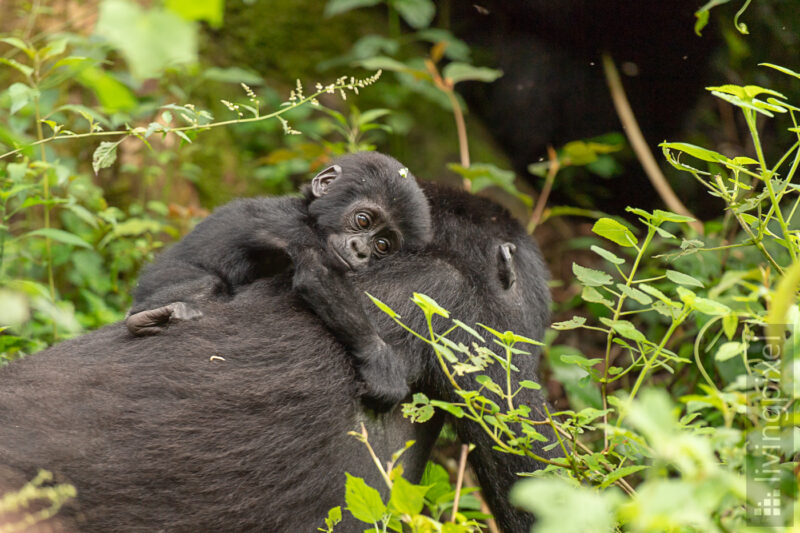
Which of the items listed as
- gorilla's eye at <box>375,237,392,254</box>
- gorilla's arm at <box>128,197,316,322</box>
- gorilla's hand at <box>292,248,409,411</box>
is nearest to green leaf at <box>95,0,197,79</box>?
gorilla's hand at <box>292,248,409,411</box>

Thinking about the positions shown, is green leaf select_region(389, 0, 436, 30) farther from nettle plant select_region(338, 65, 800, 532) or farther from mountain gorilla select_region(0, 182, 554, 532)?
mountain gorilla select_region(0, 182, 554, 532)

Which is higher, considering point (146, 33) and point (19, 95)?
point (146, 33)

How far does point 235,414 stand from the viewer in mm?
2041

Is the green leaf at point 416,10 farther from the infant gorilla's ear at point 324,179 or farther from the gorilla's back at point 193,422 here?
the gorilla's back at point 193,422

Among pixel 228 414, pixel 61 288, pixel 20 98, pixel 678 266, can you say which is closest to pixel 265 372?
pixel 228 414

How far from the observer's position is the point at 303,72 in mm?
6051

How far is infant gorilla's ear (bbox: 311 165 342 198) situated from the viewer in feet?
9.16

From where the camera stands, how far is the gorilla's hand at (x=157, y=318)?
7.39ft

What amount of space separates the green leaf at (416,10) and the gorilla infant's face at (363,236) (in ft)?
8.63

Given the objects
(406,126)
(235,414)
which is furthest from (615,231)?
(406,126)

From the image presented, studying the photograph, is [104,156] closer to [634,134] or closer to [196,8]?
[196,8]

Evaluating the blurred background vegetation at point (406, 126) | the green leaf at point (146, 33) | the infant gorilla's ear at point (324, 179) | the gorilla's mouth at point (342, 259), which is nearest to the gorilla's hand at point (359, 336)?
the gorilla's mouth at point (342, 259)

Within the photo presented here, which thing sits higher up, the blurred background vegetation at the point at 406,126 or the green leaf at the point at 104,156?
the green leaf at the point at 104,156

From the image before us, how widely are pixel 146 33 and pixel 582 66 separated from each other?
439 cm
